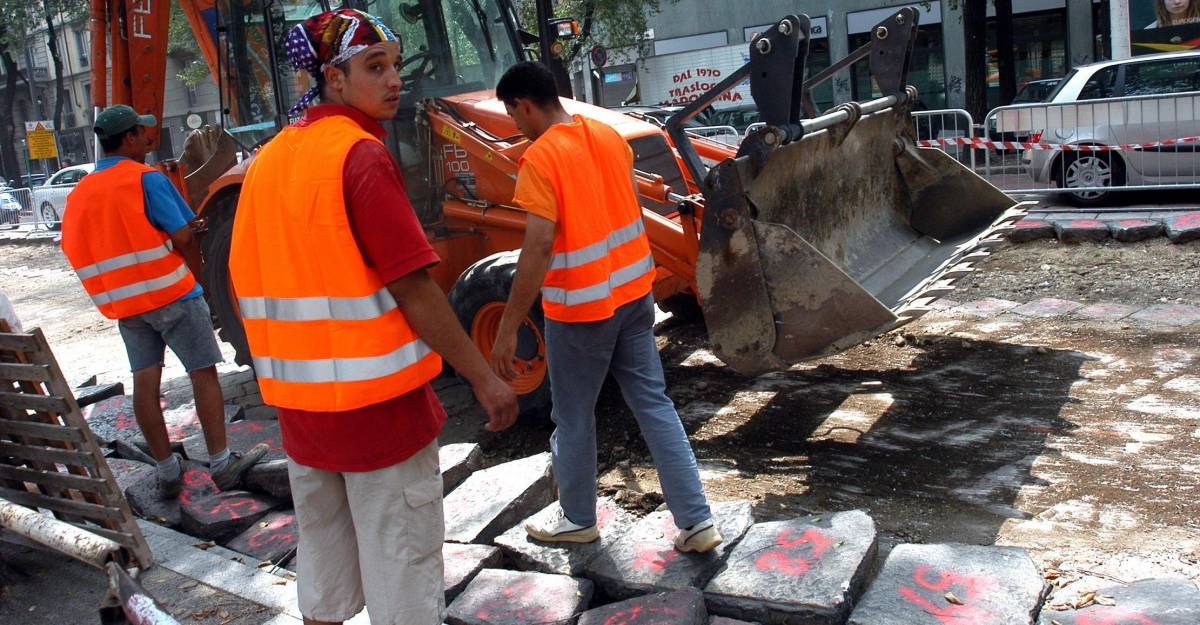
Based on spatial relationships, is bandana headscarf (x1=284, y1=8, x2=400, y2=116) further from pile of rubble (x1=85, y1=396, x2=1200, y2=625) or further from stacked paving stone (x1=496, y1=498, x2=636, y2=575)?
stacked paving stone (x1=496, y1=498, x2=636, y2=575)

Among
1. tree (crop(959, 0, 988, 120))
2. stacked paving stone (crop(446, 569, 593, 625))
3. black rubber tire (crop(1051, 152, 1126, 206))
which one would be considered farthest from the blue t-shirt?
tree (crop(959, 0, 988, 120))

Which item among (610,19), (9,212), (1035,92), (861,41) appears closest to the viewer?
(1035,92)

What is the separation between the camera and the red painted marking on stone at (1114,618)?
3115 millimetres

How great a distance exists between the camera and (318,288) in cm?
265

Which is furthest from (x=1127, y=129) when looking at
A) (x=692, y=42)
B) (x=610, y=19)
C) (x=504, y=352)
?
(x=692, y=42)

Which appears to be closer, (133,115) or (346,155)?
(346,155)

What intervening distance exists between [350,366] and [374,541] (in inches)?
19.1

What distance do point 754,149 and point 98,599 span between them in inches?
134

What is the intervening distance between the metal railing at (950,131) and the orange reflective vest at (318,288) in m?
8.52

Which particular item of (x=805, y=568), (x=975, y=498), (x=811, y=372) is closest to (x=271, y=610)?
(x=805, y=568)

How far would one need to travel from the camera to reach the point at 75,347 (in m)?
10.0

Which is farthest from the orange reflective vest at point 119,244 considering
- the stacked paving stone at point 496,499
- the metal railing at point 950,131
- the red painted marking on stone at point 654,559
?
the metal railing at point 950,131

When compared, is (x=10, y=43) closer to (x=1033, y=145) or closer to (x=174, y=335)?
(x=1033, y=145)

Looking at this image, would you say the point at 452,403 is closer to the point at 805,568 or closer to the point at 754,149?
the point at 754,149
